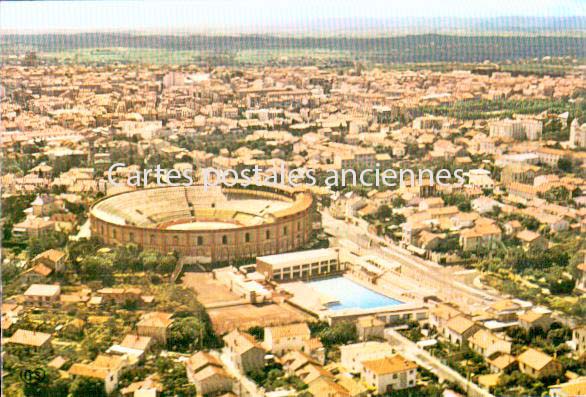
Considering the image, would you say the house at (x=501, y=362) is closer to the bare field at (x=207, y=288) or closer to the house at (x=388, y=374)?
the house at (x=388, y=374)

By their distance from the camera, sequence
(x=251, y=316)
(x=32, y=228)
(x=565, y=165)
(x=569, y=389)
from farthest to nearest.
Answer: (x=565, y=165) → (x=32, y=228) → (x=251, y=316) → (x=569, y=389)

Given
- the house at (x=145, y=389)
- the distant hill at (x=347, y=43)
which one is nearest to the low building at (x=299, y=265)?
the house at (x=145, y=389)

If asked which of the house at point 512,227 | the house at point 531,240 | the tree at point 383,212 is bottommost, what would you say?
the house at point 531,240

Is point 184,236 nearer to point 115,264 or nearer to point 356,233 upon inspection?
point 115,264

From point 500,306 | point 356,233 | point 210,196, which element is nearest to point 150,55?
point 210,196

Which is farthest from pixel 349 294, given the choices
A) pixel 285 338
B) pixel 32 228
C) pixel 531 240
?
pixel 32 228

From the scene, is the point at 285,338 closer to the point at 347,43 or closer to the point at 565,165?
the point at 347,43

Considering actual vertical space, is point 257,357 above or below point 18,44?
below
